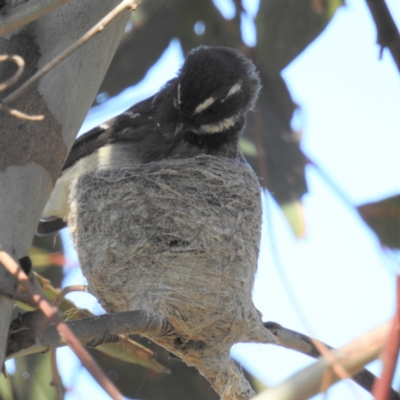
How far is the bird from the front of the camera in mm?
3574

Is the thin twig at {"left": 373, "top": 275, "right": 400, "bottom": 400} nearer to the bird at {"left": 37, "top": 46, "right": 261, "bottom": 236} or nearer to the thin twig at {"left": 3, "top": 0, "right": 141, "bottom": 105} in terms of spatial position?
the thin twig at {"left": 3, "top": 0, "right": 141, "bottom": 105}

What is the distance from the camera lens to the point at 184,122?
358 cm

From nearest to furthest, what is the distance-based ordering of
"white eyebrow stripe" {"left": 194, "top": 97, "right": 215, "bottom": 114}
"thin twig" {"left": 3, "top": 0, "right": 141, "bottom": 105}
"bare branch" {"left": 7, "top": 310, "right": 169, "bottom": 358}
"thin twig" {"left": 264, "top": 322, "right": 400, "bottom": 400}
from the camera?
"thin twig" {"left": 3, "top": 0, "right": 141, "bottom": 105} → "bare branch" {"left": 7, "top": 310, "right": 169, "bottom": 358} → "thin twig" {"left": 264, "top": 322, "right": 400, "bottom": 400} → "white eyebrow stripe" {"left": 194, "top": 97, "right": 215, "bottom": 114}

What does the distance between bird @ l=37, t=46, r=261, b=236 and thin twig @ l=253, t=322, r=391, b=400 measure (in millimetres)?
2715

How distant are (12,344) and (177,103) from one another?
91.6 inches

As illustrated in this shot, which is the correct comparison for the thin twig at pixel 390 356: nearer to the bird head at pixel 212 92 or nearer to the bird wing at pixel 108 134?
the bird head at pixel 212 92

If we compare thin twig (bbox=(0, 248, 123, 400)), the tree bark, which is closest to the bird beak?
the tree bark

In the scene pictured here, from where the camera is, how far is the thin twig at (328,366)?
77 cm

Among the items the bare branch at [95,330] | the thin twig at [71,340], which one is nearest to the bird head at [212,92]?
the bare branch at [95,330]

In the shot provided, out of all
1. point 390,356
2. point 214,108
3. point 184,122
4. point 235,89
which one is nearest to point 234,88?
point 235,89

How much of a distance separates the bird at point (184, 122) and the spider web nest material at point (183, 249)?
326mm

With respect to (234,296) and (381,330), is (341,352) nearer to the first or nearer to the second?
(381,330)

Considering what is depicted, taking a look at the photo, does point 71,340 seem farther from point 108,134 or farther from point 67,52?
point 108,134

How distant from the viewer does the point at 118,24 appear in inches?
83.4
